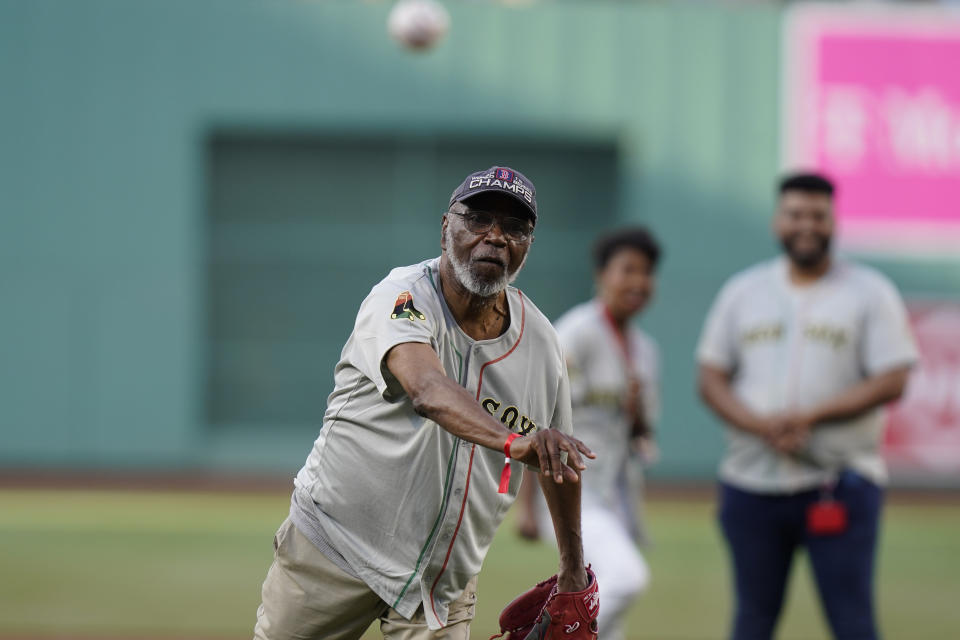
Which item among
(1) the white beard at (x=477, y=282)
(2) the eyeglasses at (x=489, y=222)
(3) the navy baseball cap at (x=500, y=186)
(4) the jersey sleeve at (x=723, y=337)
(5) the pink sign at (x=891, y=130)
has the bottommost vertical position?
(4) the jersey sleeve at (x=723, y=337)

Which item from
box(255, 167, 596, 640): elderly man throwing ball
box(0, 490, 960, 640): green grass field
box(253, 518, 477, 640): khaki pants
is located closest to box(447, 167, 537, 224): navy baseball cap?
box(255, 167, 596, 640): elderly man throwing ball

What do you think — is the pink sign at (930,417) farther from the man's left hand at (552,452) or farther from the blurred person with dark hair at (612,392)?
the man's left hand at (552,452)

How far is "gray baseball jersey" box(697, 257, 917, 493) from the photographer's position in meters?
6.04

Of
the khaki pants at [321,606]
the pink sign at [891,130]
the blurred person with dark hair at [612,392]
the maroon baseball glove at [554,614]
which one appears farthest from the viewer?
the pink sign at [891,130]

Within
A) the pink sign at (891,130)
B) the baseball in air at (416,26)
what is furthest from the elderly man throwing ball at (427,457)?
the pink sign at (891,130)

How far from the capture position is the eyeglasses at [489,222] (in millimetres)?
3945

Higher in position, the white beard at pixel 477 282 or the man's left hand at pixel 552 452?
the white beard at pixel 477 282

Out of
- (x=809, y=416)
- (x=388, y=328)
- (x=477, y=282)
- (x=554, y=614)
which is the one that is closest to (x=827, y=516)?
(x=809, y=416)

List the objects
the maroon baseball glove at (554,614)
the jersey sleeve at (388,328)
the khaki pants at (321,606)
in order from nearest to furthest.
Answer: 1. the jersey sleeve at (388,328)
2. the khaki pants at (321,606)
3. the maroon baseball glove at (554,614)

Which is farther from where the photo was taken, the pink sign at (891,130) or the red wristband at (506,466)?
the pink sign at (891,130)

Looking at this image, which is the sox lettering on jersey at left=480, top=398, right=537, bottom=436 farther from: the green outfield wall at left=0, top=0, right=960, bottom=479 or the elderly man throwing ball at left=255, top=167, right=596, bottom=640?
the green outfield wall at left=0, top=0, right=960, bottom=479

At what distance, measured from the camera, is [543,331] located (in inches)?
164

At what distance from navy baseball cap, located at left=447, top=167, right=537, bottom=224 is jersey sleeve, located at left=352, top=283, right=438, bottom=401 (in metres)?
0.34

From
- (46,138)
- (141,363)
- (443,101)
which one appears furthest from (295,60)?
(141,363)
